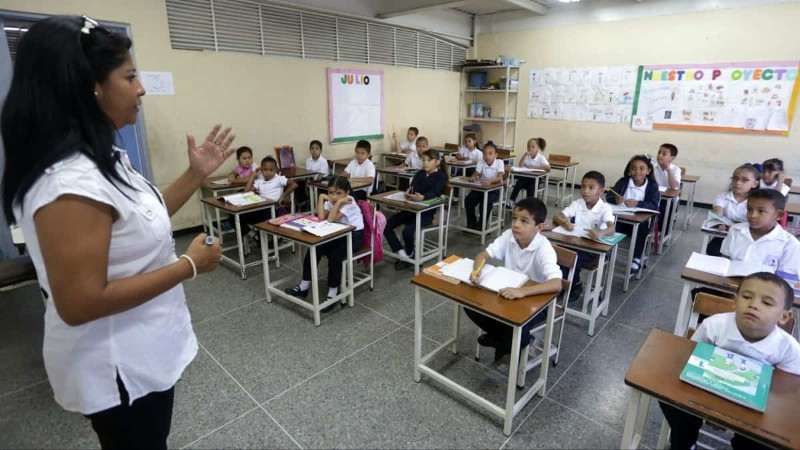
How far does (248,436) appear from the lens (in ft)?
6.33

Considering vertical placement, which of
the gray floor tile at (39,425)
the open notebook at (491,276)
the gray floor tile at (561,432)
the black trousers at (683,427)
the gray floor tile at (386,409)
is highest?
the open notebook at (491,276)

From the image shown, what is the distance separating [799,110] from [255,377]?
712cm

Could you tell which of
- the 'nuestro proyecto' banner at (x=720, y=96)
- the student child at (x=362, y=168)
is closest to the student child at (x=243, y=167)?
the student child at (x=362, y=168)

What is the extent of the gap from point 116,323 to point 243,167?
4194mm

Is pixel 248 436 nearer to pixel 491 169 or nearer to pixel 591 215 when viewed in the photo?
pixel 591 215

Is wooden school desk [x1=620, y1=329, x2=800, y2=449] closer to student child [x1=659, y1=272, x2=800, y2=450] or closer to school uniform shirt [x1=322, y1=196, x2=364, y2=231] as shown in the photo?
student child [x1=659, y1=272, x2=800, y2=450]

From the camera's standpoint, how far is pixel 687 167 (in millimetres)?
6332

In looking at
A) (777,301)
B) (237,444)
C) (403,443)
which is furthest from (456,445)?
(777,301)

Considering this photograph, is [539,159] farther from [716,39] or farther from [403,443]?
[403,443]

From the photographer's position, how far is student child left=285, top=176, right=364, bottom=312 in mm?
3162

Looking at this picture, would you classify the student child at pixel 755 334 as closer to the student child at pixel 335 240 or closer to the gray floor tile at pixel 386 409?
the gray floor tile at pixel 386 409

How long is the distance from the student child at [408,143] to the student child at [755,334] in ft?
17.4

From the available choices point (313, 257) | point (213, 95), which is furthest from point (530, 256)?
point (213, 95)

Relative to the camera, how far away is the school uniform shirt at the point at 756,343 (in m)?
1.42
